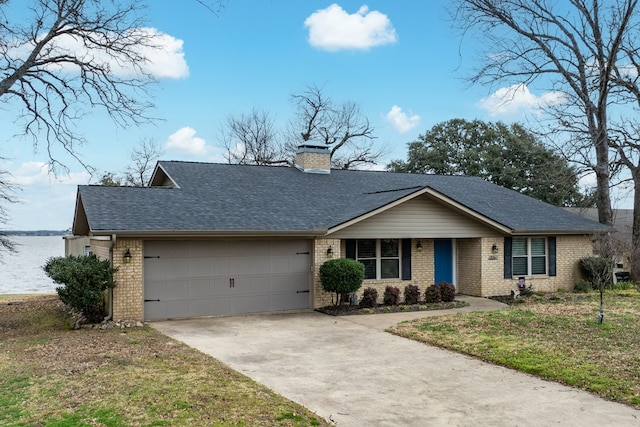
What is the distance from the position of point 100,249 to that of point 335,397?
33.0 ft

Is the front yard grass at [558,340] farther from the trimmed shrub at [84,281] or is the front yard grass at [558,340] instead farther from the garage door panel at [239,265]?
the trimmed shrub at [84,281]

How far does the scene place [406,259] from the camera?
1742 cm

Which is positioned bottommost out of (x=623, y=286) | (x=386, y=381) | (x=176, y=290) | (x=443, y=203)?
(x=386, y=381)

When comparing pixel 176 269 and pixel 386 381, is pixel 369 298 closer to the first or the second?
pixel 176 269

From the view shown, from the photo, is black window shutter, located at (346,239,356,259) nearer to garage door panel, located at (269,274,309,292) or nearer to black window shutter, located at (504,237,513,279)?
garage door panel, located at (269,274,309,292)

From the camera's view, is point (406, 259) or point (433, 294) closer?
point (433, 294)

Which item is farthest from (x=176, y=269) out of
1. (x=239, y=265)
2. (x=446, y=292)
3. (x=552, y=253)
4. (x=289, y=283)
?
(x=552, y=253)

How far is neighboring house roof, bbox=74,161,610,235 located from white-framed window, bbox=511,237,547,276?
64 cm

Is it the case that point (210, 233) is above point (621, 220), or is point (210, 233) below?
below

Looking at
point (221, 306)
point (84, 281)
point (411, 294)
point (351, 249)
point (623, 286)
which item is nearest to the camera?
point (84, 281)

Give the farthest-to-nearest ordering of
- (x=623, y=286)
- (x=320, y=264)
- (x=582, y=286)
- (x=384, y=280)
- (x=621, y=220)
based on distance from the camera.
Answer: (x=621, y=220) → (x=623, y=286) → (x=582, y=286) → (x=384, y=280) → (x=320, y=264)

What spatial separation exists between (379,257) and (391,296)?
152 cm

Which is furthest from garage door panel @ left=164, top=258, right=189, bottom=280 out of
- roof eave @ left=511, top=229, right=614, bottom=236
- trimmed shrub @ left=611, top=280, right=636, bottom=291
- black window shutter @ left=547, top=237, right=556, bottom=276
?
trimmed shrub @ left=611, top=280, right=636, bottom=291

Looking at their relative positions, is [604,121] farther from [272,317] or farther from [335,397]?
[335,397]
